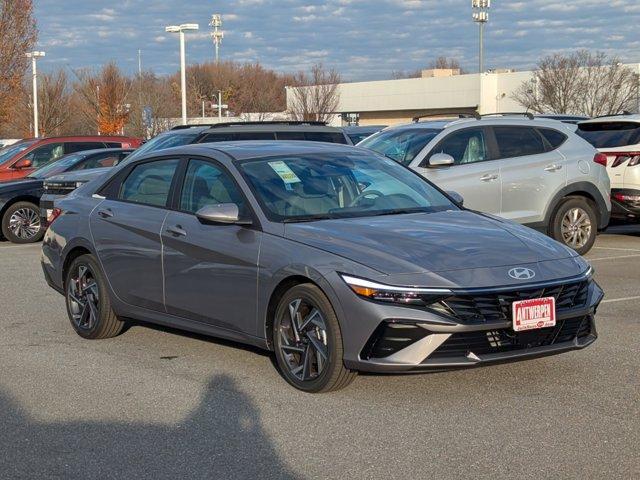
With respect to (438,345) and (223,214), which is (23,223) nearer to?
(223,214)

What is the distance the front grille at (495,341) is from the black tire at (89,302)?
323 cm

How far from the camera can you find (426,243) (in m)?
6.30

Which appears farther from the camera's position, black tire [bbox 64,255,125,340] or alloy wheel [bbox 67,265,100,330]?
alloy wheel [bbox 67,265,100,330]

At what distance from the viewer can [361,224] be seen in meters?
6.67

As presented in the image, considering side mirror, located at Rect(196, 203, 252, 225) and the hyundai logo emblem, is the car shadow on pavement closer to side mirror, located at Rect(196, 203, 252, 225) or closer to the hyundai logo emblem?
side mirror, located at Rect(196, 203, 252, 225)

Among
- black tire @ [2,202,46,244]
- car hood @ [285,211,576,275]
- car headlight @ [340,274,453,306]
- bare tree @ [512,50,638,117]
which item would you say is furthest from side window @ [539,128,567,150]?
bare tree @ [512,50,638,117]

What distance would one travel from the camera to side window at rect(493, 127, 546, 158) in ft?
42.9

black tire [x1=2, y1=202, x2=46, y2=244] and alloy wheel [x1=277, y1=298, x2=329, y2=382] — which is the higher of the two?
alloy wheel [x1=277, y1=298, x2=329, y2=382]

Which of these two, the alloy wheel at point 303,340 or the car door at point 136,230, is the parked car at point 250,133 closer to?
the car door at point 136,230

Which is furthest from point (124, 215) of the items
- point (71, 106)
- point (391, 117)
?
point (391, 117)

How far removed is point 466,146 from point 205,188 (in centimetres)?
621

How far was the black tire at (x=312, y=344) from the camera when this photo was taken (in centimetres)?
611

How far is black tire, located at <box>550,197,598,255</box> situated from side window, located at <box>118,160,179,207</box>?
21.2ft

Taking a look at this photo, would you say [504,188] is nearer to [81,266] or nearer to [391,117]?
[81,266]
